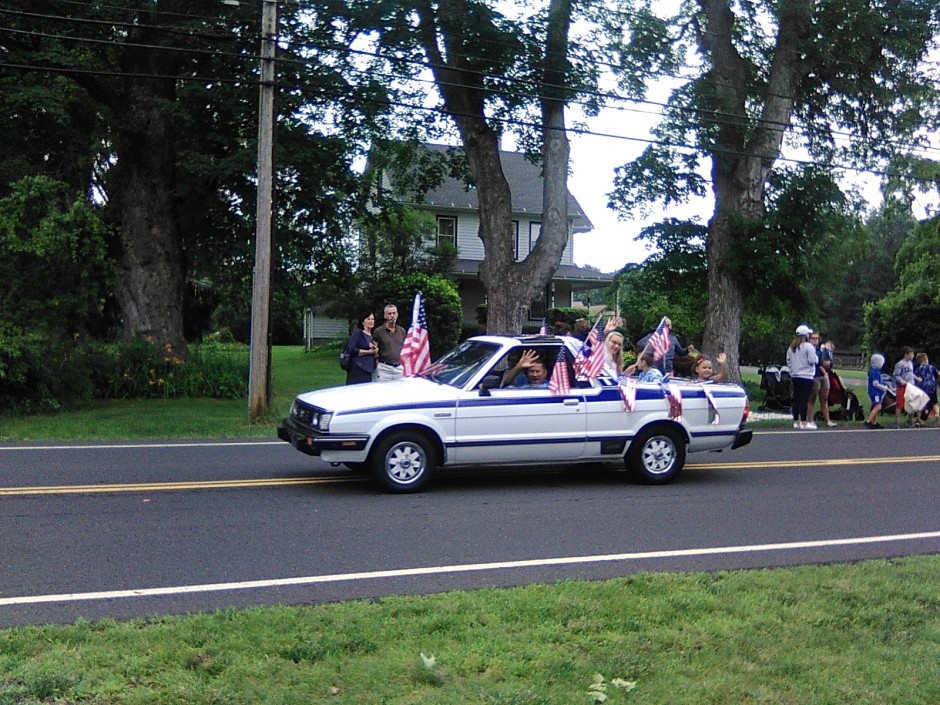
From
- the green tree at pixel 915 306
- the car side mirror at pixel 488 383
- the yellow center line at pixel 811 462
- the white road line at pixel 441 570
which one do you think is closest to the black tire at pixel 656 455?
the yellow center line at pixel 811 462

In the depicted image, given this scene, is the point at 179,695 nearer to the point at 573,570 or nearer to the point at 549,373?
the point at 573,570

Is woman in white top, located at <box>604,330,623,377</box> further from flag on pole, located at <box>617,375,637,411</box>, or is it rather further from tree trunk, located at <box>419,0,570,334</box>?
tree trunk, located at <box>419,0,570,334</box>

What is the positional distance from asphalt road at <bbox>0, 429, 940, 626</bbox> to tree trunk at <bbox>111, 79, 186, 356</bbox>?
33.0 ft

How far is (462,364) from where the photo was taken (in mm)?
10781

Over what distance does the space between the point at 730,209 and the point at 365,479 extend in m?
14.7

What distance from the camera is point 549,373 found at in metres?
10.6

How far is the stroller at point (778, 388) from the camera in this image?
20984 millimetres

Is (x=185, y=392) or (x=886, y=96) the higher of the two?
(x=886, y=96)

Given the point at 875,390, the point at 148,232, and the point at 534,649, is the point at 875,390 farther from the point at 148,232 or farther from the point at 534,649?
the point at 148,232

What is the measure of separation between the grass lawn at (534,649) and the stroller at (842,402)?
13.8 metres

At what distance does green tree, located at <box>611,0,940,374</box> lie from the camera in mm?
21781

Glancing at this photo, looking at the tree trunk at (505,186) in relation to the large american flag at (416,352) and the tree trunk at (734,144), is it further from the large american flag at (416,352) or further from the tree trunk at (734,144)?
the large american flag at (416,352)

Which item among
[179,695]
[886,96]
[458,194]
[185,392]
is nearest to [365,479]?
[179,695]

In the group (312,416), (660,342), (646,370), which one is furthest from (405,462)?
(660,342)
